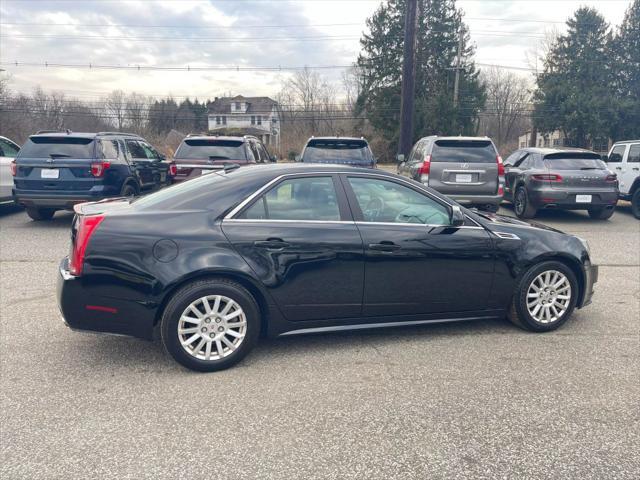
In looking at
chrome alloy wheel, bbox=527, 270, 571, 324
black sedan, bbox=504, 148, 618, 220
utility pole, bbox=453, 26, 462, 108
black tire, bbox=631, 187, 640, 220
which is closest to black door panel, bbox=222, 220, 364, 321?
chrome alloy wheel, bbox=527, 270, 571, 324

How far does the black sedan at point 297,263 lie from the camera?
3605 millimetres

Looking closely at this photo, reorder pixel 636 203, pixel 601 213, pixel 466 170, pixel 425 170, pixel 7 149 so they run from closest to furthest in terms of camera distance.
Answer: pixel 466 170
pixel 425 170
pixel 7 149
pixel 601 213
pixel 636 203

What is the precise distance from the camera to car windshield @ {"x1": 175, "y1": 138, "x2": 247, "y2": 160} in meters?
10.3

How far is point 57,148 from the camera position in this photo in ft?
29.9

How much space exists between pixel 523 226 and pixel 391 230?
1.39 metres

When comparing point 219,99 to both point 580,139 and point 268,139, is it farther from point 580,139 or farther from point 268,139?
point 580,139

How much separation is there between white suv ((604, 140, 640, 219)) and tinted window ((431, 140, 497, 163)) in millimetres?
4349

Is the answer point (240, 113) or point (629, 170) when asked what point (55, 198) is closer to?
point (629, 170)

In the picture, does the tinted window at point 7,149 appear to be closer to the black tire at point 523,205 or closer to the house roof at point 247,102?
the black tire at point 523,205

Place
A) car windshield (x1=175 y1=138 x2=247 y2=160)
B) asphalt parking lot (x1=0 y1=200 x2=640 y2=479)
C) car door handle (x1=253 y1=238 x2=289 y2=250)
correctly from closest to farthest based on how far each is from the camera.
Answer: asphalt parking lot (x1=0 y1=200 x2=640 y2=479)
car door handle (x1=253 y1=238 x2=289 y2=250)
car windshield (x1=175 y1=138 x2=247 y2=160)

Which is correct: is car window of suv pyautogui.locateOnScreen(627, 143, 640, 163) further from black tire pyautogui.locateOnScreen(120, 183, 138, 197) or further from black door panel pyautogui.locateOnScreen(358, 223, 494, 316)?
black tire pyautogui.locateOnScreen(120, 183, 138, 197)

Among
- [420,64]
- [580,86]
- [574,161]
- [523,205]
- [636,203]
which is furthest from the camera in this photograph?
[420,64]

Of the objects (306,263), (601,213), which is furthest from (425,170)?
(306,263)

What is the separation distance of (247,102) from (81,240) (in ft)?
284
